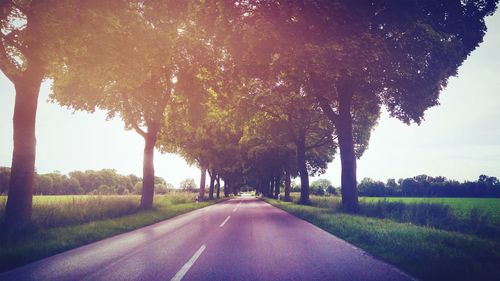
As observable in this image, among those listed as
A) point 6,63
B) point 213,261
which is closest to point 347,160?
point 213,261

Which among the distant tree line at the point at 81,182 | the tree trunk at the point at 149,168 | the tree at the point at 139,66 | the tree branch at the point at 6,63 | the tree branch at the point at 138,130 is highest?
the tree at the point at 139,66

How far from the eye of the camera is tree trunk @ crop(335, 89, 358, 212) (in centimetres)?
1737

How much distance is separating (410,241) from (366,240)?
1181mm

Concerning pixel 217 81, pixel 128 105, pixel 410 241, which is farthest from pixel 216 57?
pixel 410 241

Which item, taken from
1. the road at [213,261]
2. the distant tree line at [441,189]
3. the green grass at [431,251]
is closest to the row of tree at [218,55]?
the road at [213,261]

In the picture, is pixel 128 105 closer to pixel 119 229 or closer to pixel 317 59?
pixel 119 229

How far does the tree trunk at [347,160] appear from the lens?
17.4 m

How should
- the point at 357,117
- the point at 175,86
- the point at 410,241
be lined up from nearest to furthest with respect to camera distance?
1. the point at 410,241
2. the point at 175,86
3. the point at 357,117

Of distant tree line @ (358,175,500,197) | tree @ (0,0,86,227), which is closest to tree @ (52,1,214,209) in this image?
tree @ (0,0,86,227)

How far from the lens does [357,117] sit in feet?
78.4

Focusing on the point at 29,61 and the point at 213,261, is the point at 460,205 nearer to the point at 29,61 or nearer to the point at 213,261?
the point at 213,261

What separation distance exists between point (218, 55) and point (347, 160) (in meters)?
10.3

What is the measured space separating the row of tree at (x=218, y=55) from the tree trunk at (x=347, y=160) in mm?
62

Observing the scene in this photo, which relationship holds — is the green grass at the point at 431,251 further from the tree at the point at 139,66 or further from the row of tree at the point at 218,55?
the tree at the point at 139,66
